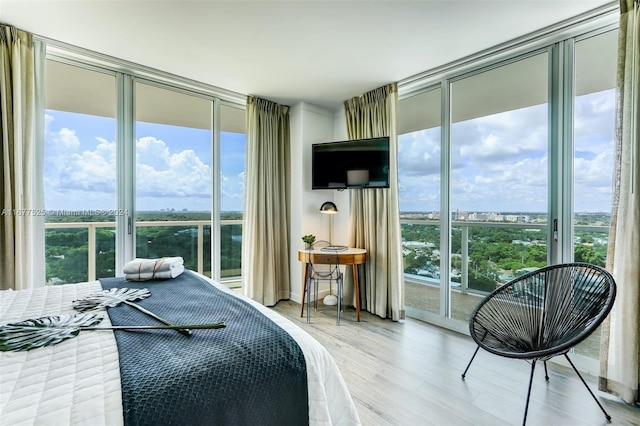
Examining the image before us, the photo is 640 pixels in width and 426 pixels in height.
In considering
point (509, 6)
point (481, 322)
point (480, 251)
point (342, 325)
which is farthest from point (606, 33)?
point (342, 325)

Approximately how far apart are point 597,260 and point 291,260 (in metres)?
2.93

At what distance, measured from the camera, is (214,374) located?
854mm

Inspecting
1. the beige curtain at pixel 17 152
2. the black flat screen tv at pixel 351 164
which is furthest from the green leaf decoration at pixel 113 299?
the black flat screen tv at pixel 351 164

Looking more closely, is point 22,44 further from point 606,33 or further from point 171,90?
point 606,33

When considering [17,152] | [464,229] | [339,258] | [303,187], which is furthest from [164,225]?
[464,229]

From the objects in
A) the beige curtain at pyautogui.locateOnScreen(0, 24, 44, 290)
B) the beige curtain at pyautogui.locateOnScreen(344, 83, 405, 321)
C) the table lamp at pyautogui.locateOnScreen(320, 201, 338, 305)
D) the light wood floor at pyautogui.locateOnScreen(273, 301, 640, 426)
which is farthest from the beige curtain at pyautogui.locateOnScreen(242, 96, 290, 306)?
the beige curtain at pyautogui.locateOnScreen(0, 24, 44, 290)

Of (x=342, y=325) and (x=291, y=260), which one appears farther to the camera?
(x=291, y=260)

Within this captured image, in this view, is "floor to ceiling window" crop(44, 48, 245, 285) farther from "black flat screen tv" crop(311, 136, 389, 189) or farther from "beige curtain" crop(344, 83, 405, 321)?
"beige curtain" crop(344, 83, 405, 321)

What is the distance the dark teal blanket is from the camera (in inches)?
29.8

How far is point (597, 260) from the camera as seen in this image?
212cm

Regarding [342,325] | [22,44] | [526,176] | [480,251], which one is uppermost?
[22,44]

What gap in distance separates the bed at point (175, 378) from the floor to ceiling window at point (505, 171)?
2.18 metres

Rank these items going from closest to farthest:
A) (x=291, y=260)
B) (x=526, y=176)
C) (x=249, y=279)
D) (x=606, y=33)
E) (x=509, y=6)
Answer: (x=509, y=6)
(x=606, y=33)
(x=526, y=176)
(x=249, y=279)
(x=291, y=260)

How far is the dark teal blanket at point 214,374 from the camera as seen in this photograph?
76cm
